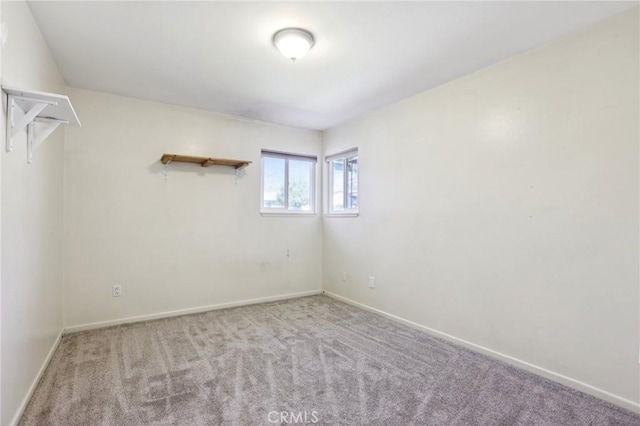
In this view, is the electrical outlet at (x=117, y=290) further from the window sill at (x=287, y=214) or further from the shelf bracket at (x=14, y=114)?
the shelf bracket at (x=14, y=114)

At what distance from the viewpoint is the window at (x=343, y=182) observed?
4254 millimetres

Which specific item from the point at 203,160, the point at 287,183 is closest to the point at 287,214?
the point at 287,183

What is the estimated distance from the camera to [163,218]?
359cm

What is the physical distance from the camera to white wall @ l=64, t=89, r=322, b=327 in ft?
10.5

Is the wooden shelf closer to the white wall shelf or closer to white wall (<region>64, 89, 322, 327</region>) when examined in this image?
white wall (<region>64, 89, 322, 327</region>)

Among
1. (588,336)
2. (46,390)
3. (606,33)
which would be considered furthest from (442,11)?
(46,390)

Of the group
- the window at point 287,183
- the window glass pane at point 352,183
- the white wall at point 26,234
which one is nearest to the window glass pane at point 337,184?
the window glass pane at point 352,183

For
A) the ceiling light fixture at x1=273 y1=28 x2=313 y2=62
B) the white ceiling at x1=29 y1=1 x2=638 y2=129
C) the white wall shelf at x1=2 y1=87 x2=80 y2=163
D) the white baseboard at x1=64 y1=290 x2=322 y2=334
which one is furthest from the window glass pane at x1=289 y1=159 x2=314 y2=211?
the white wall shelf at x1=2 y1=87 x2=80 y2=163

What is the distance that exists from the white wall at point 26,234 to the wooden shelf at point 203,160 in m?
0.94

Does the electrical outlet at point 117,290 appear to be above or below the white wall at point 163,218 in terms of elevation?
below

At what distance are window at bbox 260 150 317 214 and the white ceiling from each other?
46.8 inches

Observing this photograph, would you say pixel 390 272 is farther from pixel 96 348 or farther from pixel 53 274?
pixel 53 274

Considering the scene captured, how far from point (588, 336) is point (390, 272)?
5.81ft

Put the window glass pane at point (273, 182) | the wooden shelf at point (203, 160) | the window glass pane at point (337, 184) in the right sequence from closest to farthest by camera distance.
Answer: the wooden shelf at point (203, 160), the window glass pane at point (273, 182), the window glass pane at point (337, 184)
